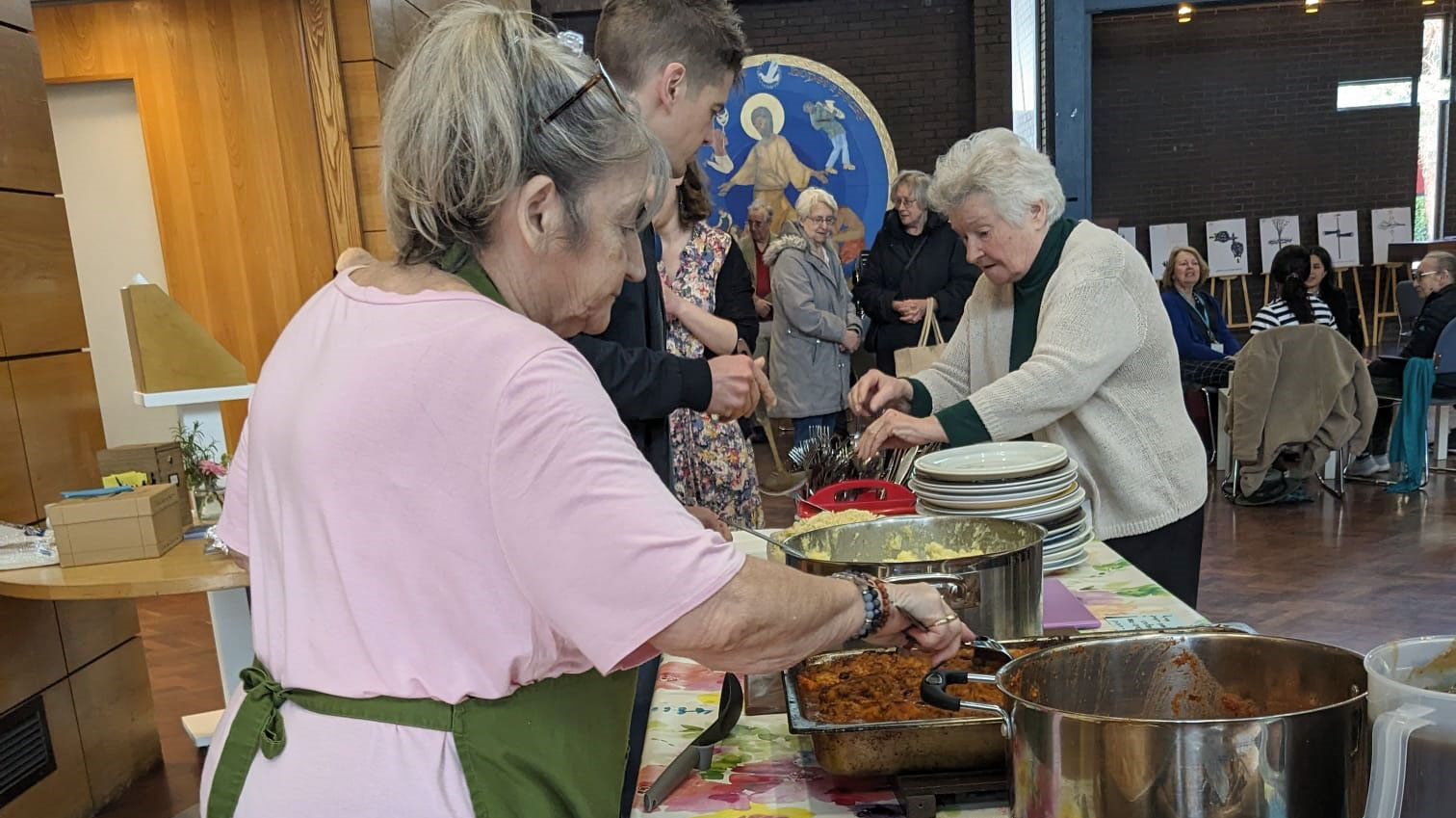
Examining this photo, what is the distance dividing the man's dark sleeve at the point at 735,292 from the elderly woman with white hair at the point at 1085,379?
3.29ft

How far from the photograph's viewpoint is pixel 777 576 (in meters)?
0.95

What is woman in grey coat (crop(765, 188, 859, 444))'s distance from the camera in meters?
5.45

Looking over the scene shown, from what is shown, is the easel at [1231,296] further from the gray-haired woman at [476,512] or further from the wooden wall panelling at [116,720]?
the gray-haired woman at [476,512]

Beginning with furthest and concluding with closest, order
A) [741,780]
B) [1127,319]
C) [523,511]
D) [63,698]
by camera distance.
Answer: [63,698] < [1127,319] < [741,780] < [523,511]

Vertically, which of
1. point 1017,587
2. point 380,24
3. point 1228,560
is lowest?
point 1228,560

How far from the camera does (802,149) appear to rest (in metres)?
9.80

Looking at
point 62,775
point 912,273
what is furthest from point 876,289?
point 62,775

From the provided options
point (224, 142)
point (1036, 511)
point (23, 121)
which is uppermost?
point (224, 142)

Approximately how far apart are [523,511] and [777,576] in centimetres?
23

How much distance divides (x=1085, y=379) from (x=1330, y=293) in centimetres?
684

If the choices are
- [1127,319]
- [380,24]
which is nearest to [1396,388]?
[1127,319]

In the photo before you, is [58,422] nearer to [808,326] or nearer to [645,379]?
[645,379]

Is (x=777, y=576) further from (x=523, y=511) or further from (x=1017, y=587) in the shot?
(x=1017, y=587)

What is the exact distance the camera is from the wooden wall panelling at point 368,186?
4664 millimetres
